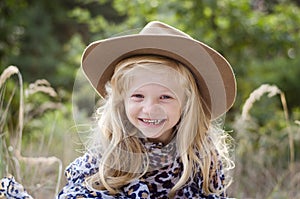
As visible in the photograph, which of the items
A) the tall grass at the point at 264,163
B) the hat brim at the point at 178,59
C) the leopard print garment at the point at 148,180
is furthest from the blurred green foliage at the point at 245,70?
the leopard print garment at the point at 148,180

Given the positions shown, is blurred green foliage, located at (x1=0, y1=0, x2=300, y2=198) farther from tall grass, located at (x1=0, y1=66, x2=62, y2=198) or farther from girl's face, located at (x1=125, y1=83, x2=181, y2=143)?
girl's face, located at (x1=125, y1=83, x2=181, y2=143)

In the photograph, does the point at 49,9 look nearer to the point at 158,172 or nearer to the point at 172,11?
the point at 172,11

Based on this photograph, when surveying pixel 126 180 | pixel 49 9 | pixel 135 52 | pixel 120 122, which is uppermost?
pixel 49 9

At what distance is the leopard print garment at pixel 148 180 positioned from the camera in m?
2.55

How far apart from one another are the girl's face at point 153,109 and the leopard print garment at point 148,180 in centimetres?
9

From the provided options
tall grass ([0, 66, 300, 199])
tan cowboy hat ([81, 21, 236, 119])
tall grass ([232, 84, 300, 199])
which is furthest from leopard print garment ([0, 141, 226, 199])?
tall grass ([232, 84, 300, 199])

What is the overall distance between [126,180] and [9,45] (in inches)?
345

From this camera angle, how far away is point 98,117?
2.78 m

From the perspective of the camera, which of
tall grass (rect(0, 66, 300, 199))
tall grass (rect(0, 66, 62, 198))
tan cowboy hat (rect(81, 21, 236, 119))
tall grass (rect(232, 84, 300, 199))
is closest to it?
tan cowboy hat (rect(81, 21, 236, 119))

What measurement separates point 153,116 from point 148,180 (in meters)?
0.27

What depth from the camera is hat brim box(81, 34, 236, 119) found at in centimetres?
249

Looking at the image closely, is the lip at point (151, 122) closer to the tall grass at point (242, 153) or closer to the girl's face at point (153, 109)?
the girl's face at point (153, 109)

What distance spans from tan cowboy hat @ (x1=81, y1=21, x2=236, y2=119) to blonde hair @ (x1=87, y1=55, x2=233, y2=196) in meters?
0.03

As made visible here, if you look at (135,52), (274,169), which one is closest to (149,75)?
(135,52)
